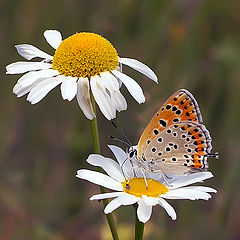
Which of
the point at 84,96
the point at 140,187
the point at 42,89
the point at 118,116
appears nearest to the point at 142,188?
the point at 140,187

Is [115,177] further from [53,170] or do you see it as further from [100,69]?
[53,170]

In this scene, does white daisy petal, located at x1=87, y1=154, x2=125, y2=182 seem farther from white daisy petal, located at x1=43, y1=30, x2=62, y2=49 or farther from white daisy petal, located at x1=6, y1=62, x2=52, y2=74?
white daisy petal, located at x1=43, y1=30, x2=62, y2=49

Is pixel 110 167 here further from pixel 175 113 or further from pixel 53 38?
pixel 53 38

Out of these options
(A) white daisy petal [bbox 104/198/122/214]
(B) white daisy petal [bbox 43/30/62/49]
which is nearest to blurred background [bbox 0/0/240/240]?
(B) white daisy petal [bbox 43/30/62/49]

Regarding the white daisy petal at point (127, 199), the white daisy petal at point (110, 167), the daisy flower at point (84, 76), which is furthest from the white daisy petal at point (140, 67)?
the white daisy petal at point (127, 199)

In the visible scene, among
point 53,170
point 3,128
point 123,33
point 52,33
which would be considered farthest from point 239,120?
point 52,33

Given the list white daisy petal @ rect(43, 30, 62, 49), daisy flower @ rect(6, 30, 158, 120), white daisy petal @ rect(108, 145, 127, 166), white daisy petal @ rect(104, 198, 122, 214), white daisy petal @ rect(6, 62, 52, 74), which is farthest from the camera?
white daisy petal @ rect(43, 30, 62, 49)

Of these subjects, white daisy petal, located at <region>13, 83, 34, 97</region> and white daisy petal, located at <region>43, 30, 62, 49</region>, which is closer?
white daisy petal, located at <region>13, 83, 34, 97</region>
